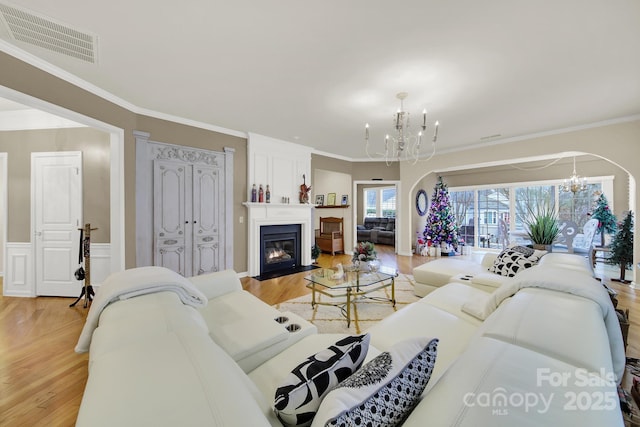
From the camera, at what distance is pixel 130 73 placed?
2.54 meters

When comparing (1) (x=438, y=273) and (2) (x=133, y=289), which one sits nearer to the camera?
(2) (x=133, y=289)

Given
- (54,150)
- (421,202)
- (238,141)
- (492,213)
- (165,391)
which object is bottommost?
(165,391)

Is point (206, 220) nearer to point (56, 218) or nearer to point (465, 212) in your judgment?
point (56, 218)

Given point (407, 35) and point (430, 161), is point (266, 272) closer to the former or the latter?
point (407, 35)

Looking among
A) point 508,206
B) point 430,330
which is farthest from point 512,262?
point 508,206

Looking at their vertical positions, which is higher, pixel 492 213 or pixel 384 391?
pixel 492 213

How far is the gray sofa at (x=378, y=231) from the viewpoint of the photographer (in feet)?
28.0

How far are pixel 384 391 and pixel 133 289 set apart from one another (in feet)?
4.36

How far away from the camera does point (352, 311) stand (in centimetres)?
294

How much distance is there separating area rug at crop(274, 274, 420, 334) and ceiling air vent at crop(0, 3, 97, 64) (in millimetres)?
3216

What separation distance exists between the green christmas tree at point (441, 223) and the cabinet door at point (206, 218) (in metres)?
5.42

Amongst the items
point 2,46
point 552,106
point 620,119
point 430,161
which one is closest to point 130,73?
point 2,46

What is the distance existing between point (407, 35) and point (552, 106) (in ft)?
9.21

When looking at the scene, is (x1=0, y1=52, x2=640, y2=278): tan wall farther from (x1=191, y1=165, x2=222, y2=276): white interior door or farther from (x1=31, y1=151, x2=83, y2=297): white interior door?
(x1=31, y1=151, x2=83, y2=297): white interior door
